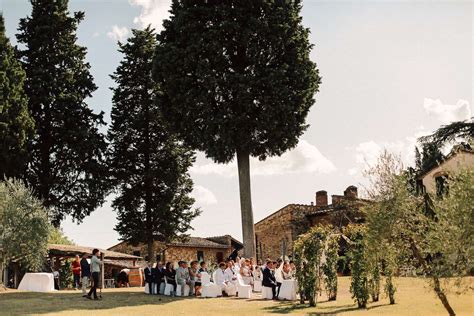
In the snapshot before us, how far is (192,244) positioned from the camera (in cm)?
6047

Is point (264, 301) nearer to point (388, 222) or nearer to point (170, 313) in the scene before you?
point (170, 313)

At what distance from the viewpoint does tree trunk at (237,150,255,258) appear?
2941 cm

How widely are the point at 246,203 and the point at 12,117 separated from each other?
15102 mm

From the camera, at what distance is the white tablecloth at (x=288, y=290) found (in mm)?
21312

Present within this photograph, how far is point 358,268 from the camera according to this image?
1870cm

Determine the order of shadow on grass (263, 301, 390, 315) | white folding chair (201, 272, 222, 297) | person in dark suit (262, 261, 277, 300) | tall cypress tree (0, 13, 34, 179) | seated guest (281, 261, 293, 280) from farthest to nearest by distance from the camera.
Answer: tall cypress tree (0, 13, 34, 179), white folding chair (201, 272, 222, 297), seated guest (281, 261, 293, 280), person in dark suit (262, 261, 277, 300), shadow on grass (263, 301, 390, 315)

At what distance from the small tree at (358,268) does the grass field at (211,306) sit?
39 centimetres

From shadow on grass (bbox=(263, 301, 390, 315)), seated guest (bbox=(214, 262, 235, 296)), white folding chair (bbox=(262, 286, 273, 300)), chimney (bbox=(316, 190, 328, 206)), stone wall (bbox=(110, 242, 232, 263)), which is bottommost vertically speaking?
shadow on grass (bbox=(263, 301, 390, 315))

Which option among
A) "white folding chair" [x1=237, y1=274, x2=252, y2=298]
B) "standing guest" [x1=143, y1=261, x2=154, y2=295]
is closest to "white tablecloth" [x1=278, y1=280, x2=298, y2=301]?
"white folding chair" [x1=237, y1=274, x2=252, y2=298]

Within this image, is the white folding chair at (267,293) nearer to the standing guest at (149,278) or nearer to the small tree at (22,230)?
the standing guest at (149,278)

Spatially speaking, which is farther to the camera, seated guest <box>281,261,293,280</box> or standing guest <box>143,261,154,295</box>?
standing guest <box>143,261,154,295</box>

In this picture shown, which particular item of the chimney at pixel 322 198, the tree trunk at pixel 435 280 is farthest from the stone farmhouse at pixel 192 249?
the tree trunk at pixel 435 280

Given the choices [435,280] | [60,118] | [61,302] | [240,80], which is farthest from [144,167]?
[435,280]

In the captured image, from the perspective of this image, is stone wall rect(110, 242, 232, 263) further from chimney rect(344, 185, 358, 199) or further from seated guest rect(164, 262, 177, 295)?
seated guest rect(164, 262, 177, 295)
